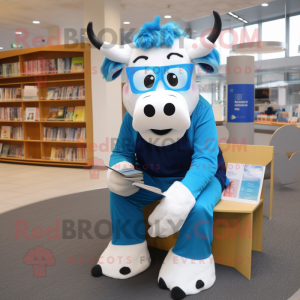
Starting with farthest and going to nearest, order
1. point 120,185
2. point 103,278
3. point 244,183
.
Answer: point 244,183 < point 103,278 < point 120,185

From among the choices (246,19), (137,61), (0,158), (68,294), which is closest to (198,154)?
(137,61)

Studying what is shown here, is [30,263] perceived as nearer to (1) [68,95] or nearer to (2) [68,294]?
(2) [68,294]

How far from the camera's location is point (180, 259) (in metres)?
1.87

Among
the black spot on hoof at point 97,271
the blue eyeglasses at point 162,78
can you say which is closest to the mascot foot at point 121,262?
the black spot on hoof at point 97,271

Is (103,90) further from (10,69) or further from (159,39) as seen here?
(159,39)

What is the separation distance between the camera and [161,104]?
1.81 meters

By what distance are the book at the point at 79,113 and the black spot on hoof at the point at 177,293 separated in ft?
14.4

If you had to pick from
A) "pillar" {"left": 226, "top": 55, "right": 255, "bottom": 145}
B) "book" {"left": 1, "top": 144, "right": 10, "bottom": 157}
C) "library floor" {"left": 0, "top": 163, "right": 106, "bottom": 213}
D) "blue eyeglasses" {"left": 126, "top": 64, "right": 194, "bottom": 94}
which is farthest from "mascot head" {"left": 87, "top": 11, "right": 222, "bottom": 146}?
"book" {"left": 1, "top": 144, "right": 10, "bottom": 157}

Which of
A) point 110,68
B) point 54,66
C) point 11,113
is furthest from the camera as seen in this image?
point 11,113

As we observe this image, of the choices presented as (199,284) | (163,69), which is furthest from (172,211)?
(163,69)

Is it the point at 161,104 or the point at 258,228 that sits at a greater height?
the point at 161,104

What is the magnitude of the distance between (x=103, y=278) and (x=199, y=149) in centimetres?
98

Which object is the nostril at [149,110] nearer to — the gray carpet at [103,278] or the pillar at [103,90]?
the gray carpet at [103,278]

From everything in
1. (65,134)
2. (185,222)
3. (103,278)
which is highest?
(65,134)
